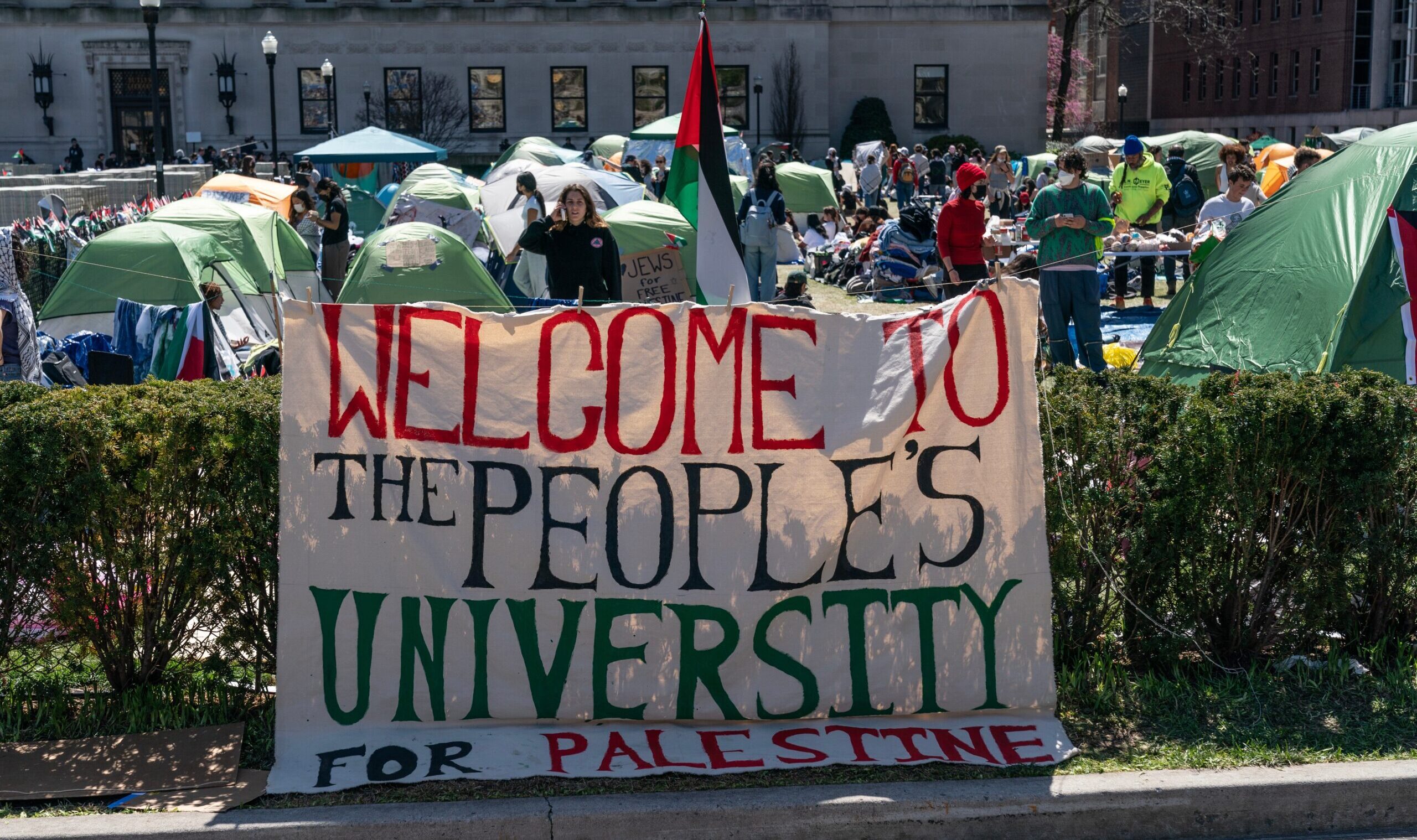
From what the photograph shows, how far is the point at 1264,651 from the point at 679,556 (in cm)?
218

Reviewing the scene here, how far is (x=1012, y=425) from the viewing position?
15.9 feet

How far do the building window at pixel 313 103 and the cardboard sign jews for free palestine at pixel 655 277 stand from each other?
37881mm

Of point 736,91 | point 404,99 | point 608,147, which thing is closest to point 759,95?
point 736,91

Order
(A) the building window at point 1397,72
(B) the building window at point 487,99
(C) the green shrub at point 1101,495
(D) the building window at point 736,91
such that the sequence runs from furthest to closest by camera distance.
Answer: (A) the building window at point 1397,72 < (B) the building window at point 487,99 < (D) the building window at point 736,91 < (C) the green shrub at point 1101,495

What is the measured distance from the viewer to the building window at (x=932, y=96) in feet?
168

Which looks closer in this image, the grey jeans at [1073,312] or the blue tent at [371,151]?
the grey jeans at [1073,312]

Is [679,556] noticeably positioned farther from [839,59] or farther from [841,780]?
[839,59]

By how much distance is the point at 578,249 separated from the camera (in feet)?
29.4

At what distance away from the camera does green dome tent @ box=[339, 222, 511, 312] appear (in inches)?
471

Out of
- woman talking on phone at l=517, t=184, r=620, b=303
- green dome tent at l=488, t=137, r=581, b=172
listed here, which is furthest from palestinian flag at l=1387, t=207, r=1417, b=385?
green dome tent at l=488, t=137, r=581, b=172

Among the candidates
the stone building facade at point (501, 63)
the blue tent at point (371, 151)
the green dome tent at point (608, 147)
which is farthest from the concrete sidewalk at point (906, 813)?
the stone building facade at point (501, 63)

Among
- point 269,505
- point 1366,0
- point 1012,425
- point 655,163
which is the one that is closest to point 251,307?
point 269,505

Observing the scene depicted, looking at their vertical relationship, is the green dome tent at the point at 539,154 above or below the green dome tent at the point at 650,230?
above

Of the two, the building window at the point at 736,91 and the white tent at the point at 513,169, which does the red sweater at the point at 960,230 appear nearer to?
the white tent at the point at 513,169
